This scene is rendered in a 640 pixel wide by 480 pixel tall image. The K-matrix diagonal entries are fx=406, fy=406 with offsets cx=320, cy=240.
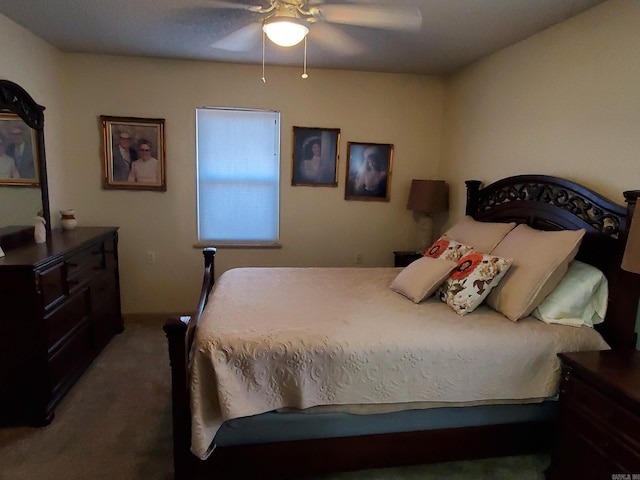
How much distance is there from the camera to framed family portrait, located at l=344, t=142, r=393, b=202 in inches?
157

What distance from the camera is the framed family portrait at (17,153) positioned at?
260 centimetres

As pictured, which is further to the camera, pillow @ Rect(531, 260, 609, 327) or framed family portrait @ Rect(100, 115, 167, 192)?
framed family portrait @ Rect(100, 115, 167, 192)

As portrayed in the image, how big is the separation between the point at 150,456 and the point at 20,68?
2.79 m

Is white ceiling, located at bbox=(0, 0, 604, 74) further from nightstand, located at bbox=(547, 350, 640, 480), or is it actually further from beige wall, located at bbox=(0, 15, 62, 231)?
nightstand, located at bbox=(547, 350, 640, 480)

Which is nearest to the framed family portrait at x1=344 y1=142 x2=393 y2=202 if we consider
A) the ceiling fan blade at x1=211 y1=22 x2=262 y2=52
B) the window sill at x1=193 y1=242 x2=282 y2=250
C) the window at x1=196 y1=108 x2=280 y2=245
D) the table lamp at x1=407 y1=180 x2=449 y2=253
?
the table lamp at x1=407 y1=180 x2=449 y2=253

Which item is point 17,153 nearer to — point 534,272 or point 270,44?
point 270,44

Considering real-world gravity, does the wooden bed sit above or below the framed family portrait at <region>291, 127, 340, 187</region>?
below

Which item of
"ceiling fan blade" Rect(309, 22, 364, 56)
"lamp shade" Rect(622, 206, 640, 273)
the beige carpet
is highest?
"ceiling fan blade" Rect(309, 22, 364, 56)

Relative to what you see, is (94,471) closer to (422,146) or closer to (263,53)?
(263,53)

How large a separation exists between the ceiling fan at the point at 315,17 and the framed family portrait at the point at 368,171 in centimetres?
132

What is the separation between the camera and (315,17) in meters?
2.42

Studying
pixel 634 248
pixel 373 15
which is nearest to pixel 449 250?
pixel 634 248

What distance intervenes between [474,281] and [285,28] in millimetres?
1679

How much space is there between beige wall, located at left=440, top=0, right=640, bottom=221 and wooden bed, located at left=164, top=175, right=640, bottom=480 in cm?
17
